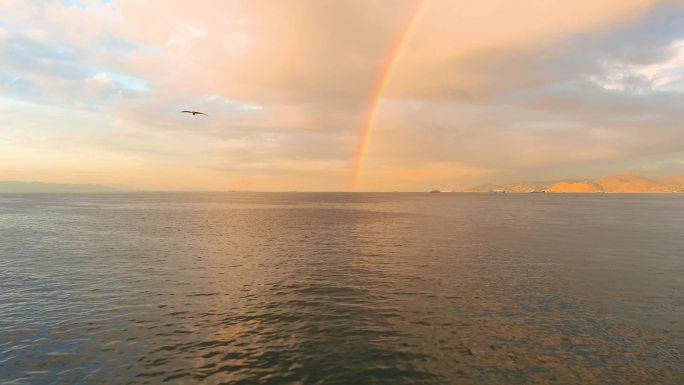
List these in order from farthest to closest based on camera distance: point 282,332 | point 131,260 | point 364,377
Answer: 1. point 131,260
2. point 282,332
3. point 364,377

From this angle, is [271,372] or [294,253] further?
[294,253]

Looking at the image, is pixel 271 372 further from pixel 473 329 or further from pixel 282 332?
pixel 473 329

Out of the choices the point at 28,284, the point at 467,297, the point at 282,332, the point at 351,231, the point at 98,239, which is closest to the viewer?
the point at 282,332

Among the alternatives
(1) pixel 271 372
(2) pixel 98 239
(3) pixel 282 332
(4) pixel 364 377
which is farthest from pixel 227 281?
(2) pixel 98 239

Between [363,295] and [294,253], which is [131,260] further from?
[363,295]

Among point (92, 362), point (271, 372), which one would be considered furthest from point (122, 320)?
point (271, 372)

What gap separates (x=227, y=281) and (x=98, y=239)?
148 feet

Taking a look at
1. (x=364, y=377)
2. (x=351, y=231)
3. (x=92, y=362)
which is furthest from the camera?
(x=351, y=231)

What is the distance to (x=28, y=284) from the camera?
3731cm

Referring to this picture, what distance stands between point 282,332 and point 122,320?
11857 mm

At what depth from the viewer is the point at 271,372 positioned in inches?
770

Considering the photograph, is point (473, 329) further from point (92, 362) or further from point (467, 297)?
point (92, 362)

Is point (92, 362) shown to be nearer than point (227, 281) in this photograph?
Yes

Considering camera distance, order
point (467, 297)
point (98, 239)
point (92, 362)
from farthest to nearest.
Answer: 1. point (98, 239)
2. point (467, 297)
3. point (92, 362)
